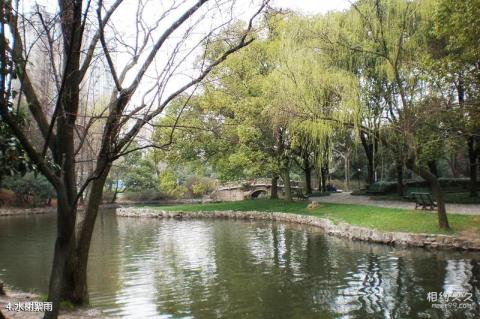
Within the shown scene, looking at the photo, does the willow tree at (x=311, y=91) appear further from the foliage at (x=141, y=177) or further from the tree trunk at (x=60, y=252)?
the foliage at (x=141, y=177)

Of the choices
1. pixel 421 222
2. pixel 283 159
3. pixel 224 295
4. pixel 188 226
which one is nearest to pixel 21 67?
pixel 224 295

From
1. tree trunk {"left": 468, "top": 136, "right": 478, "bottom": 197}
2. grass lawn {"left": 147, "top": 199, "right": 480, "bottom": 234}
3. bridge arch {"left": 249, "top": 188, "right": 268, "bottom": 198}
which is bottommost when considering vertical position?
grass lawn {"left": 147, "top": 199, "right": 480, "bottom": 234}

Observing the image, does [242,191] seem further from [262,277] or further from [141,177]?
[262,277]

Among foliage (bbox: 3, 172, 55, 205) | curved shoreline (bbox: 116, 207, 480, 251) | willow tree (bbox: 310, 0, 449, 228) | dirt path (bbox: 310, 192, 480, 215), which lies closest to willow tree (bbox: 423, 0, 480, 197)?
willow tree (bbox: 310, 0, 449, 228)

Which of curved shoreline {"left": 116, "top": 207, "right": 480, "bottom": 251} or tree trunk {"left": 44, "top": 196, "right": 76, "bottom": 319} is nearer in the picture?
tree trunk {"left": 44, "top": 196, "right": 76, "bottom": 319}

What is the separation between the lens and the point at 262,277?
10.0 metres

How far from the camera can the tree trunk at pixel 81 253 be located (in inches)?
250

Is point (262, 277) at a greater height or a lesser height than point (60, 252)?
lesser

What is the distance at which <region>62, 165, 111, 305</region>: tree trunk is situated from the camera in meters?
6.35

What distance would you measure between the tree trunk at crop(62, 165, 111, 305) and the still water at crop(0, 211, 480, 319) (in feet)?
3.78

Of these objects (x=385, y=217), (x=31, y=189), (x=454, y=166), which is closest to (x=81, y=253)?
(x=385, y=217)

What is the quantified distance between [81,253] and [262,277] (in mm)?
4746

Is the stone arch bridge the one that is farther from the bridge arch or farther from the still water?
the still water

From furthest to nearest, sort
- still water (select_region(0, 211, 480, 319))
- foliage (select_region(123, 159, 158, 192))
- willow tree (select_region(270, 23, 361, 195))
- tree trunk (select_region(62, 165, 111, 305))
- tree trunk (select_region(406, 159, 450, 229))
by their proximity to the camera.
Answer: foliage (select_region(123, 159, 158, 192))
willow tree (select_region(270, 23, 361, 195))
tree trunk (select_region(406, 159, 450, 229))
still water (select_region(0, 211, 480, 319))
tree trunk (select_region(62, 165, 111, 305))
